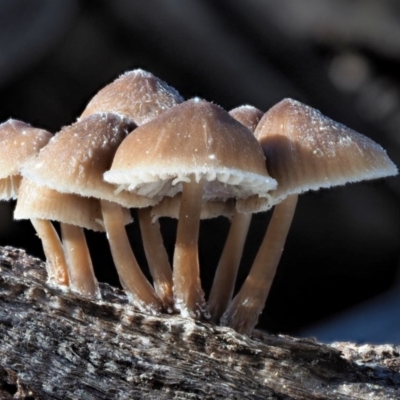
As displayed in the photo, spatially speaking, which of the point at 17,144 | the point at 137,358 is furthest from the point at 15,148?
the point at 137,358

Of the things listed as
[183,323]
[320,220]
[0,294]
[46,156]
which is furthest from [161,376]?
[320,220]

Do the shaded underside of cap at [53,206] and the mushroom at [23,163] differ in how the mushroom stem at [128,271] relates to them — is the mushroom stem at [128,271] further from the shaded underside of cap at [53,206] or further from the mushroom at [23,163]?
the mushroom at [23,163]

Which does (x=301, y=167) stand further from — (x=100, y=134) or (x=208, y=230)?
(x=208, y=230)

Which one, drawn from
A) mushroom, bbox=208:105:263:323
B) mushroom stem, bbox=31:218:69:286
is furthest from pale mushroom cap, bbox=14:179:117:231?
mushroom, bbox=208:105:263:323

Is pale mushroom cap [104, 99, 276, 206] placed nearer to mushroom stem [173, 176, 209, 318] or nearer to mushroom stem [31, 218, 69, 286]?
mushroom stem [173, 176, 209, 318]

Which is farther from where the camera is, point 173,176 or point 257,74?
point 257,74

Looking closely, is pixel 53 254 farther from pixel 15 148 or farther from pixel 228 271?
pixel 228 271

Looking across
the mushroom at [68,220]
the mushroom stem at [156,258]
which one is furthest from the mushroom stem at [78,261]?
the mushroom stem at [156,258]
